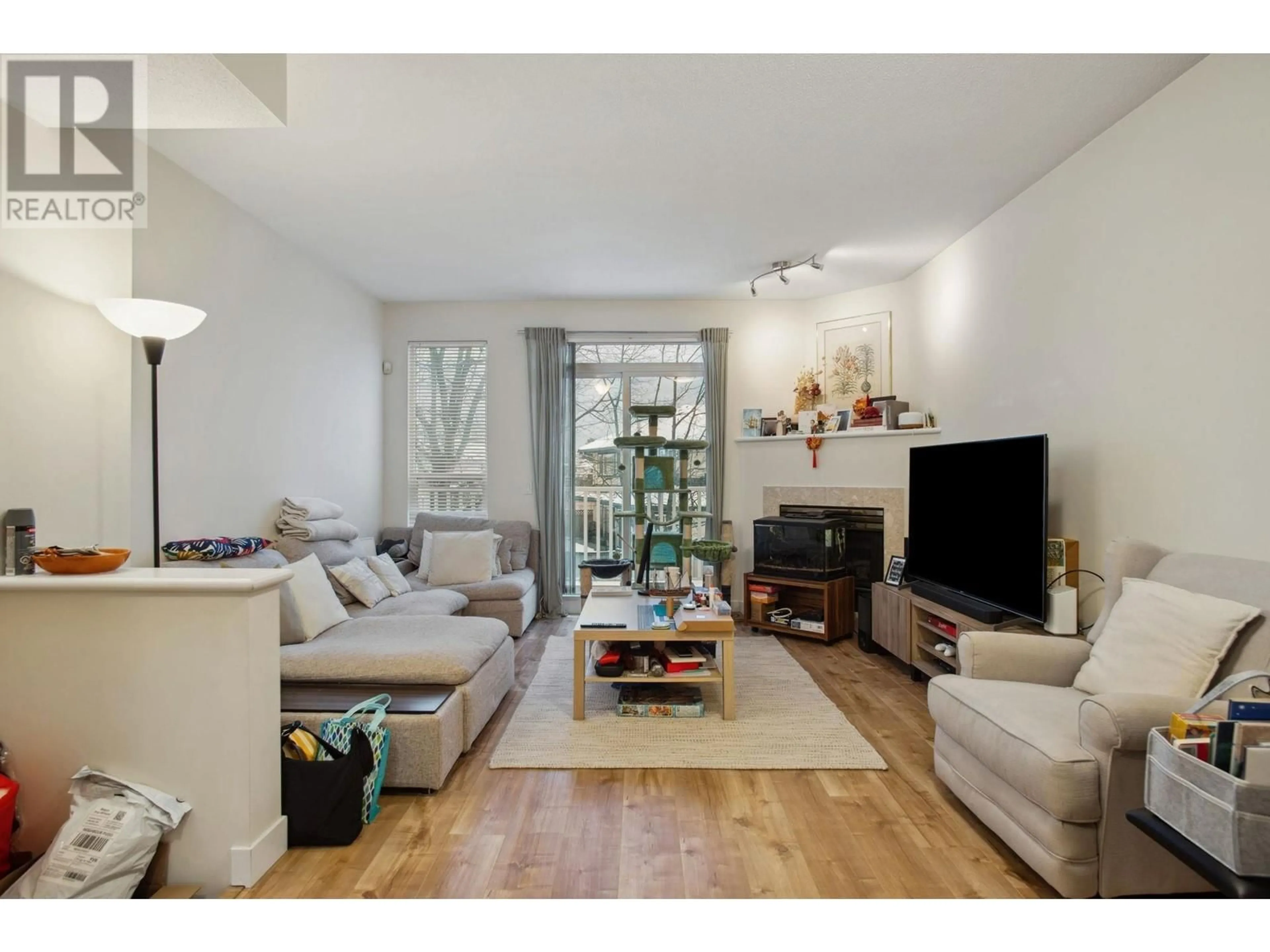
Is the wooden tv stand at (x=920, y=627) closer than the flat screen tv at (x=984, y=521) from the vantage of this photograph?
No

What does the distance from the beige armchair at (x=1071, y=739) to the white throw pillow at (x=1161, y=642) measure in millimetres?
53

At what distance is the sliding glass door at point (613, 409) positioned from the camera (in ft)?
18.9

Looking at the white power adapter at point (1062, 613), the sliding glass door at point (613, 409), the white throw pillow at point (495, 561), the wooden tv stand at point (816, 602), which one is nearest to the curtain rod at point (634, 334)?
the sliding glass door at point (613, 409)

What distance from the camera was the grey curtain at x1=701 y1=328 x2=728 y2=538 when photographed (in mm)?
5594

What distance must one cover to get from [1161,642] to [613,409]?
4.36 m

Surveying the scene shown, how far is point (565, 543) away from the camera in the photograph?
5.64 meters

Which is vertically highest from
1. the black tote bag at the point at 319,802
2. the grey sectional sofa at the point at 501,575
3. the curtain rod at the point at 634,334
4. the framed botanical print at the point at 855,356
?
the curtain rod at the point at 634,334

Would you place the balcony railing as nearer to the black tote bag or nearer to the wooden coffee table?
the wooden coffee table

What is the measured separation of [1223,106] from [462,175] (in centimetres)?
304

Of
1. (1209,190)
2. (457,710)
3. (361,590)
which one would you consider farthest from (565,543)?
(1209,190)

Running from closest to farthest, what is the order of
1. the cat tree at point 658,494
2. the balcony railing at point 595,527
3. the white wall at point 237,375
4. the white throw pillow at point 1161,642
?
the white throw pillow at point 1161,642 → the white wall at point 237,375 → the cat tree at point 658,494 → the balcony railing at point 595,527

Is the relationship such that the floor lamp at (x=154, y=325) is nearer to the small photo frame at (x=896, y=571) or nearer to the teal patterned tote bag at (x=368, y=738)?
the teal patterned tote bag at (x=368, y=738)

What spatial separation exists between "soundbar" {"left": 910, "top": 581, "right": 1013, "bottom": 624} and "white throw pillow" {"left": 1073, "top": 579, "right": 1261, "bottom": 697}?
72cm
